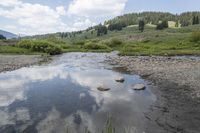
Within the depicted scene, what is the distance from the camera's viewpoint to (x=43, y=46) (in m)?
74.9

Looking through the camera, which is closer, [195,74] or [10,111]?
[10,111]

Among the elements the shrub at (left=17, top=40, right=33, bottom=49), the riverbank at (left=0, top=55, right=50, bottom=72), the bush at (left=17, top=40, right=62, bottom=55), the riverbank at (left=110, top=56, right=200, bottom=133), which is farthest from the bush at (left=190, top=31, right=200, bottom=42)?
the riverbank at (left=110, top=56, right=200, bottom=133)

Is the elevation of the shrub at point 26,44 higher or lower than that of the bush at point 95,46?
higher

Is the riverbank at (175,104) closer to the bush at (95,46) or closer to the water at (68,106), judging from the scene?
the water at (68,106)

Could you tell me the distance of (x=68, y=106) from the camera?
18.6m

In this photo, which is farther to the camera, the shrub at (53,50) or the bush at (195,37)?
the bush at (195,37)

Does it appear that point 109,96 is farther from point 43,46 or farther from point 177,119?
point 43,46

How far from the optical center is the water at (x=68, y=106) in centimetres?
1468

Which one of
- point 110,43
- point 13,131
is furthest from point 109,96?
point 110,43

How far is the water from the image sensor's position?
48.2 ft

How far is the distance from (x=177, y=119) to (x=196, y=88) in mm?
8503

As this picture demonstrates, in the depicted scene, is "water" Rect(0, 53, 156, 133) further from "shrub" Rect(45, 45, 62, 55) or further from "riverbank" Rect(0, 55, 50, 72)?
"shrub" Rect(45, 45, 62, 55)

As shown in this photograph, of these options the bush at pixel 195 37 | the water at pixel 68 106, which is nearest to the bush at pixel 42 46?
the water at pixel 68 106

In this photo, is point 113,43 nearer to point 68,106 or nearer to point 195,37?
point 195,37
